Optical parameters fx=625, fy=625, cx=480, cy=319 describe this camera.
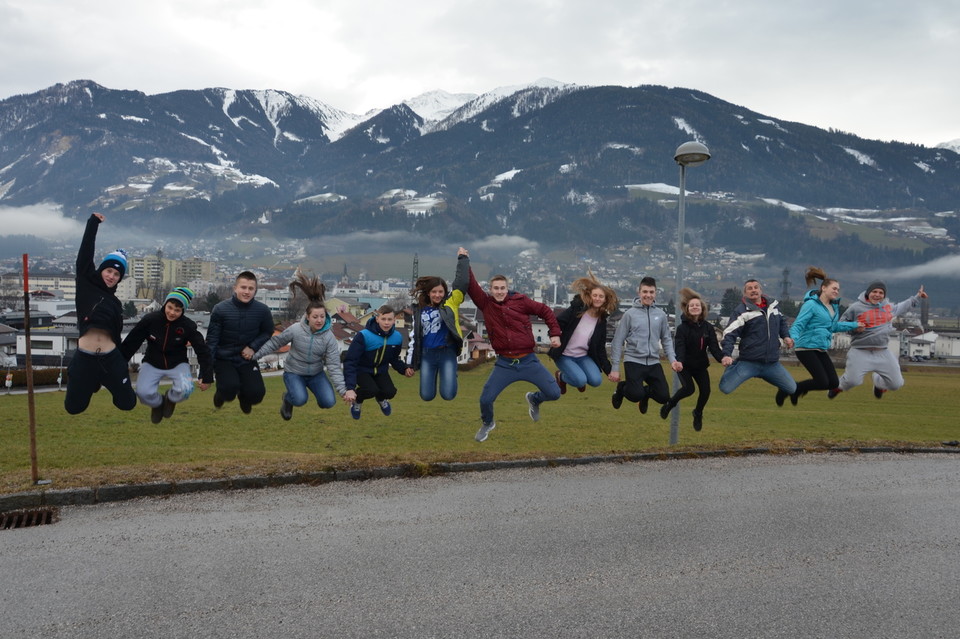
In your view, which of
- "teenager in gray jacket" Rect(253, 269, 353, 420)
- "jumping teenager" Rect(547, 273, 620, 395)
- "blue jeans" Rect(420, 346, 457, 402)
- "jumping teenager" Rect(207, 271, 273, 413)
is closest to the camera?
"jumping teenager" Rect(207, 271, 273, 413)

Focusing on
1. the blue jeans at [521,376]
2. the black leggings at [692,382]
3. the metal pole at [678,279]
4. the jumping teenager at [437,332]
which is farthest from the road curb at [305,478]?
the black leggings at [692,382]

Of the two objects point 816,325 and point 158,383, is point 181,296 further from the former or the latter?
point 816,325

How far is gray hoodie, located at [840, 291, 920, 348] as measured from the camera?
1248cm

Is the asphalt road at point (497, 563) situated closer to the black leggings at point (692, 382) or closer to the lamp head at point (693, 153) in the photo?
the black leggings at point (692, 382)

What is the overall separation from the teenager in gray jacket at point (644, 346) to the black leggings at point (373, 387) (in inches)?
169

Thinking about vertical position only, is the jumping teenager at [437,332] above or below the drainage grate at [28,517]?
above

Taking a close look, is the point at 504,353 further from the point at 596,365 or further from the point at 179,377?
the point at 179,377

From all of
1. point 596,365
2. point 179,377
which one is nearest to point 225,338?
point 179,377

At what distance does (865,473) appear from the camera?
13430mm

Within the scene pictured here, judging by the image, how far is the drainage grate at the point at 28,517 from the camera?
379 inches

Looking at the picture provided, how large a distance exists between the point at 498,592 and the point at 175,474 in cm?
714

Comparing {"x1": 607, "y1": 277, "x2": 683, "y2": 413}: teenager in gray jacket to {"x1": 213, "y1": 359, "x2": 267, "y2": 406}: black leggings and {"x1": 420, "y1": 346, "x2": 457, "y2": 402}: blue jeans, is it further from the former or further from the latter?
{"x1": 213, "y1": 359, "x2": 267, "y2": 406}: black leggings

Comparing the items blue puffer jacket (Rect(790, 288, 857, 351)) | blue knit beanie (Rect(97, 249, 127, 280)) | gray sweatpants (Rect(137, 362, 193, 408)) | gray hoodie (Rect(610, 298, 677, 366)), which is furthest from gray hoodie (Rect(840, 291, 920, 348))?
blue knit beanie (Rect(97, 249, 127, 280))

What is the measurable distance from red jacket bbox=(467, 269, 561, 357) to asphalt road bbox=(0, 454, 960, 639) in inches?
105
